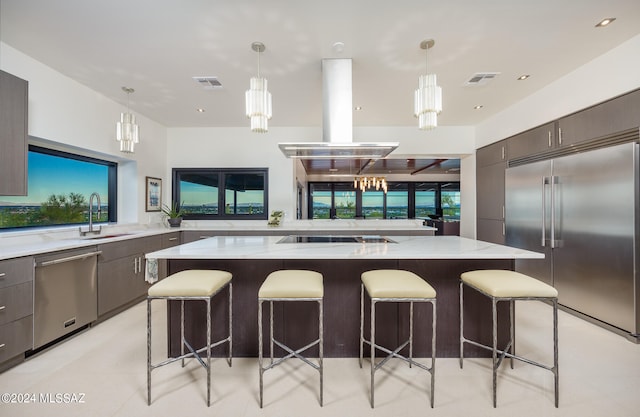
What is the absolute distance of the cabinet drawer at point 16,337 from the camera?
6.41ft

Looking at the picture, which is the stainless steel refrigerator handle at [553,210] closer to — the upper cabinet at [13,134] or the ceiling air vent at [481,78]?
the ceiling air vent at [481,78]

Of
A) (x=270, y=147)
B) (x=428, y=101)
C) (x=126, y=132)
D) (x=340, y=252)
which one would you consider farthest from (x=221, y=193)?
(x=428, y=101)

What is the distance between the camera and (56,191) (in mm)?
3184

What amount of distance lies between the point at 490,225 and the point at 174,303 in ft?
14.7

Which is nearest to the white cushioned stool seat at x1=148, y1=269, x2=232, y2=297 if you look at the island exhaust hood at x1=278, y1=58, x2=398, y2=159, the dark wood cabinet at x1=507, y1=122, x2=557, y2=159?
the island exhaust hood at x1=278, y1=58, x2=398, y2=159

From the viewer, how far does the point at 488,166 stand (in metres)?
4.43

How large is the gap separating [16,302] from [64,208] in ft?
5.34

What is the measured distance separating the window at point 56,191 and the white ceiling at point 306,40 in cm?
96

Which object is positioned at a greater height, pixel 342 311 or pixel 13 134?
pixel 13 134

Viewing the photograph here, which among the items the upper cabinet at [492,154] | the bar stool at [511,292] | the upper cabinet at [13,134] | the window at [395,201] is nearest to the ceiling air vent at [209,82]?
the upper cabinet at [13,134]

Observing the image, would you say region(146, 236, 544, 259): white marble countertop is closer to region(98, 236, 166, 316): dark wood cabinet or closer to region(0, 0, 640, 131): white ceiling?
region(98, 236, 166, 316): dark wood cabinet

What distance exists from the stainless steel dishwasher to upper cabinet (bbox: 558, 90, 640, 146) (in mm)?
5121

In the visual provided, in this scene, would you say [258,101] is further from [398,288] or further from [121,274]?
[121,274]

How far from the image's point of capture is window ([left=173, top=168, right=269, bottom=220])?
16.1ft
